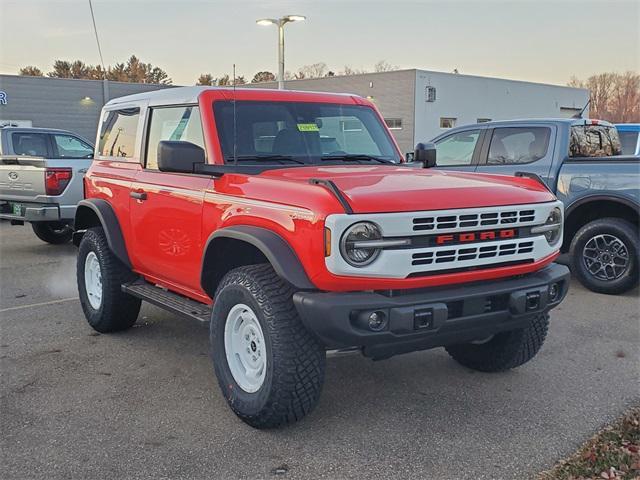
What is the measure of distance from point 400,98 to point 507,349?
30.0m

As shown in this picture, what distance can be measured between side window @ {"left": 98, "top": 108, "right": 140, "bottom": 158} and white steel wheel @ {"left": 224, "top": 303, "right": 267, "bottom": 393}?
2.19m

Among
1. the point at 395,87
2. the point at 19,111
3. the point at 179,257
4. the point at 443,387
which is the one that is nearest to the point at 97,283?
the point at 179,257

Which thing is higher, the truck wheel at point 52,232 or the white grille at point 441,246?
the white grille at point 441,246

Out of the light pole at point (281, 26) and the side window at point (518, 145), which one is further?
the light pole at point (281, 26)

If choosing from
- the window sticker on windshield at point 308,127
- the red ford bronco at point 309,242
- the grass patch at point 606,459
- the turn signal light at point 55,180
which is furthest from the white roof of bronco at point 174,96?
the turn signal light at point 55,180

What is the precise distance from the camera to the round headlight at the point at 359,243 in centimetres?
328

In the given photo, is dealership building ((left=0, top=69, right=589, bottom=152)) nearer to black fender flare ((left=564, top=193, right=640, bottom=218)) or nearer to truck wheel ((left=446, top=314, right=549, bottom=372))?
black fender flare ((left=564, top=193, right=640, bottom=218))

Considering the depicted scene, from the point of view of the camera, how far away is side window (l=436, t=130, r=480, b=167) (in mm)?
8484

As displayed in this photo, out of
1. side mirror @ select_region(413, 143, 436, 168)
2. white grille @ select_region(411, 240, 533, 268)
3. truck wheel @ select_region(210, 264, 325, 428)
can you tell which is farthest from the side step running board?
side mirror @ select_region(413, 143, 436, 168)

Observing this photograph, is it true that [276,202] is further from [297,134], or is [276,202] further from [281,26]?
[281,26]

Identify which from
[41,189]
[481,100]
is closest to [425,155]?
[41,189]

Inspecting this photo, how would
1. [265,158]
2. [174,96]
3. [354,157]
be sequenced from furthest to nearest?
[174,96] → [354,157] → [265,158]

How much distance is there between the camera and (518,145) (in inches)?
316

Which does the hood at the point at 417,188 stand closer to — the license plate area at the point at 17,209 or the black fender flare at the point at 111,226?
the black fender flare at the point at 111,226
